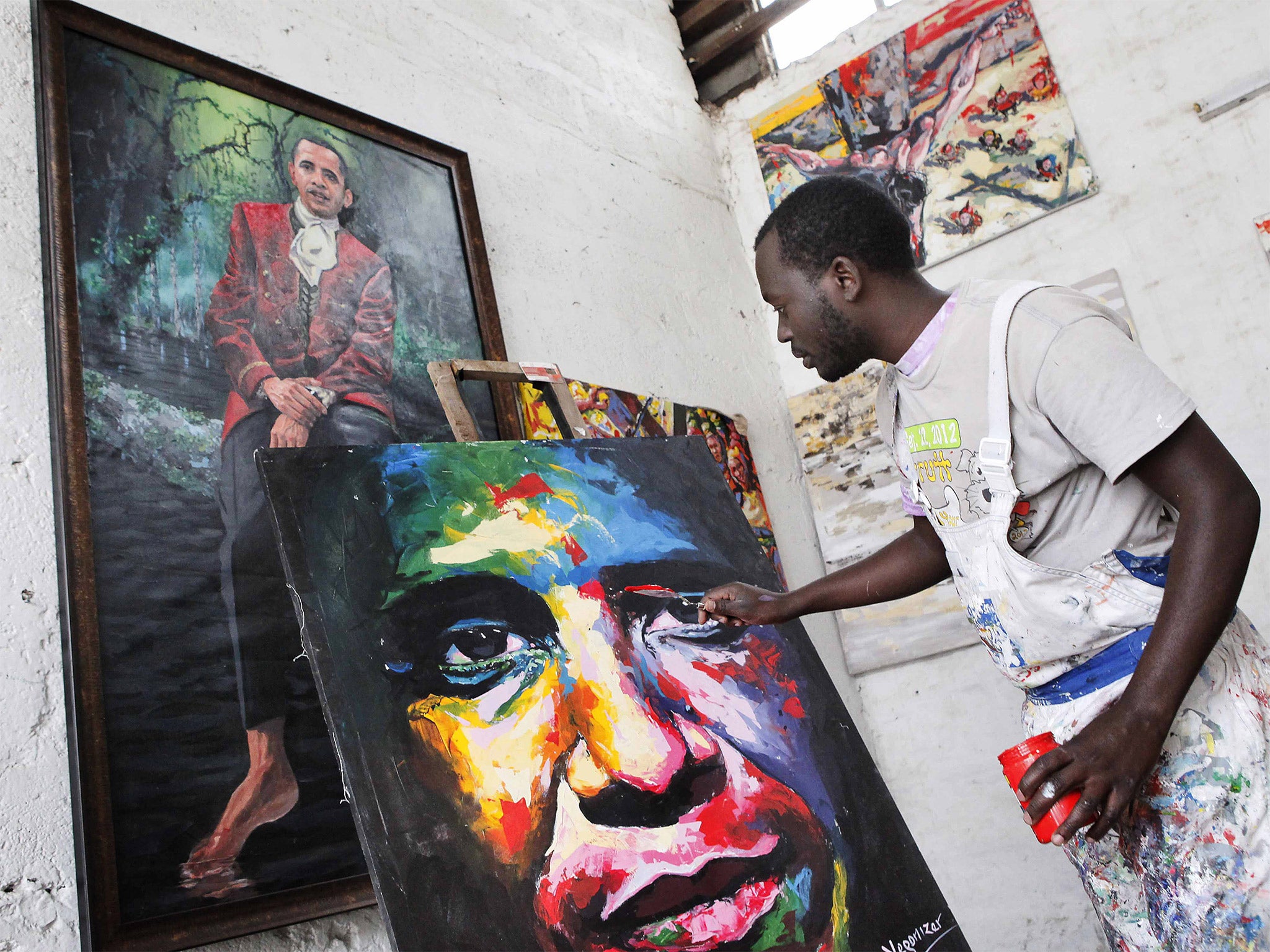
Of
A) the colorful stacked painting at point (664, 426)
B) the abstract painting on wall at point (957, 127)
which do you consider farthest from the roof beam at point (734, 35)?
the colorful stacked painting at point (664, 426)

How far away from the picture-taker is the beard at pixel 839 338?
1345 mm

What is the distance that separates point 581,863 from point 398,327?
1.21 meters

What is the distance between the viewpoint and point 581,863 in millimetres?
1212

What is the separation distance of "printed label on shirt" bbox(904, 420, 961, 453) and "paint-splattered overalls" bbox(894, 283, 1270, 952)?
0.17 ft

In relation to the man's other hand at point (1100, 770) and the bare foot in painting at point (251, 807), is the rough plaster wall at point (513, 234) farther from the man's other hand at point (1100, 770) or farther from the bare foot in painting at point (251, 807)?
the man's other hand at point (1100, 770)

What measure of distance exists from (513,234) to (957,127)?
5.24ft

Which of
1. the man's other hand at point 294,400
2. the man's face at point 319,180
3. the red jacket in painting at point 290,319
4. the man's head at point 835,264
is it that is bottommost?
the man's head at point 835,264

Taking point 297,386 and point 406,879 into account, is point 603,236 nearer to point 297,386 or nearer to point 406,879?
point 297,386

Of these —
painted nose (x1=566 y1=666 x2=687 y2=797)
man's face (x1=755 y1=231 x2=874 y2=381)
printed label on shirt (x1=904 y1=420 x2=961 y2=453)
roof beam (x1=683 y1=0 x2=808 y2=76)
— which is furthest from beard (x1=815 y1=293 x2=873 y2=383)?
roof beam (x1=683 y1=0 x2=808 y2=76)

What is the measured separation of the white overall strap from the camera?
45.8 inches

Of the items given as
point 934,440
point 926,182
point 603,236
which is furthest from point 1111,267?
point 934,440

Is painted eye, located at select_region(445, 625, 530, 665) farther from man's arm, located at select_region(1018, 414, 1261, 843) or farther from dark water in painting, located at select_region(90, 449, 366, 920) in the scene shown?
man's arm, located at select_region(1018, 414, 1261, 843)

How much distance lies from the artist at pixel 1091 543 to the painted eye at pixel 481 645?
606 millimetres

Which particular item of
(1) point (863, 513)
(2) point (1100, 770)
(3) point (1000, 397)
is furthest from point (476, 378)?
(1) point (863, 513)
